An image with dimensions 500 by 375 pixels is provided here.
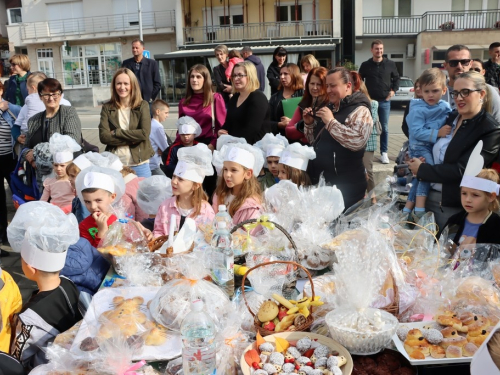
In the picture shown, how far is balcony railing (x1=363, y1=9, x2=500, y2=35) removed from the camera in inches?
1169

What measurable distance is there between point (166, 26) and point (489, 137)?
30726 mm

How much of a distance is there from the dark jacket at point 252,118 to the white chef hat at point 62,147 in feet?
5.77

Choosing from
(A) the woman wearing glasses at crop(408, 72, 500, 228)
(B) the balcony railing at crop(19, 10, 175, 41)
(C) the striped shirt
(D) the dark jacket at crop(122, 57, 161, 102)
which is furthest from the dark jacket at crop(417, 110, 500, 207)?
(B) the balcony railing at crop(19, 10, 175, 41)

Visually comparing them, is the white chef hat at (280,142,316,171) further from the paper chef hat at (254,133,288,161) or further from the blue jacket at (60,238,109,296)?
the blue jacket at (60,238,109,296)

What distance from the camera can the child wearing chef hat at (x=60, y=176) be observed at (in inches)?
194

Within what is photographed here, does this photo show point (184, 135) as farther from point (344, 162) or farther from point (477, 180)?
point (477, 180)

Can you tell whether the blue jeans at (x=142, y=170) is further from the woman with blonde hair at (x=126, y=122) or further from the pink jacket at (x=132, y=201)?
the pink jacket at (x=132, y=201)

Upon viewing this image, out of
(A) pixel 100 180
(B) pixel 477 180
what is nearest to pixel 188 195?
(A) pixel 100 180

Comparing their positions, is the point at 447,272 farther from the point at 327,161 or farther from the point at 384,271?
the point at 327,161

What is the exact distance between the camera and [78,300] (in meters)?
2.65

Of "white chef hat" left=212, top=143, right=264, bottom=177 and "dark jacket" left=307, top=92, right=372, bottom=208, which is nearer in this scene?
"white chef hat" left=212, top=143, right=264, bottom=177

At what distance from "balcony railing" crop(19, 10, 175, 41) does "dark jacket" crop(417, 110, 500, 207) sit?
30.3 m

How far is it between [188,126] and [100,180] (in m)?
2.03

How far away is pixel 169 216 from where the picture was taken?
3809 mm
